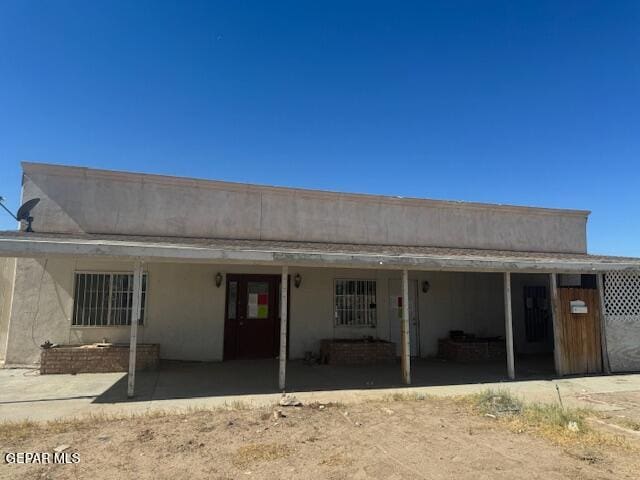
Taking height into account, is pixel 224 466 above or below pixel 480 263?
below

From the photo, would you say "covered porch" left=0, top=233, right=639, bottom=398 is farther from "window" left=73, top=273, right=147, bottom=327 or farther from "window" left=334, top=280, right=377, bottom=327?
"window" left=73, top=273, right=147, bottom=327

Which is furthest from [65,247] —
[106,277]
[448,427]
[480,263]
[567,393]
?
[567,393]

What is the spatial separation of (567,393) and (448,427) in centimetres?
368

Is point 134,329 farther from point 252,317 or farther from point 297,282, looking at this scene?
point 297,282

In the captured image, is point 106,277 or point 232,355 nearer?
point 106,277

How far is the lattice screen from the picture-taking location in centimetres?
1057

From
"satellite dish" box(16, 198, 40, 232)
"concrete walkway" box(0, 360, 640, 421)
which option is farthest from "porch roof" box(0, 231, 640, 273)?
"concrete walkway" box(0, 360, 640, 421)

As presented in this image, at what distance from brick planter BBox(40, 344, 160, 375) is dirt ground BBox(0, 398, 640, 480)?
4.05 meters

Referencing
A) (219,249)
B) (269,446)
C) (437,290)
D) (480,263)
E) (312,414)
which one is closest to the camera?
(269,446)

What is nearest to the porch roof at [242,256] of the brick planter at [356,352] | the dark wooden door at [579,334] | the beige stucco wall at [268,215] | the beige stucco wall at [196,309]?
the dark wooden door at [579,334]

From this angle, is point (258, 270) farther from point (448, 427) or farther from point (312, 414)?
point (448, 427)

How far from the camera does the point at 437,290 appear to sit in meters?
13.6

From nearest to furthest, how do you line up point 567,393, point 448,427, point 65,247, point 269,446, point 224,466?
point 224,466, point 269,446, point 448,427, point 65,247, point 567,393

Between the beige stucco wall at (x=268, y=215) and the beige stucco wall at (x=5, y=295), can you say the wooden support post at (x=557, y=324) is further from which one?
the beige stucco wall at (x=5, y=295)
